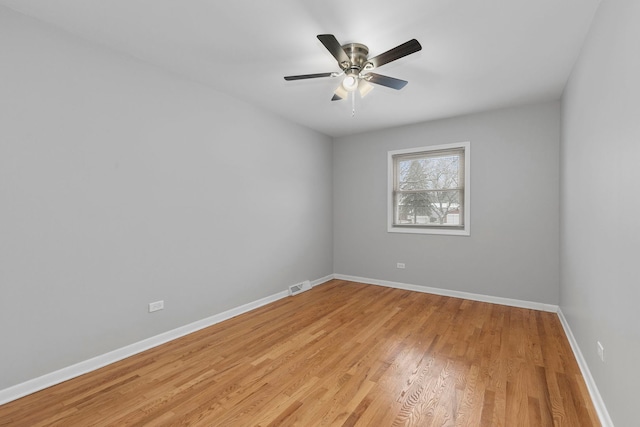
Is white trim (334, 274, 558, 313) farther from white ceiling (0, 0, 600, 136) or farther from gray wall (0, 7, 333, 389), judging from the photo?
white ceiling (0, 0, 600, 136)

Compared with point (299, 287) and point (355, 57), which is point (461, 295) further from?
point (355, 57)

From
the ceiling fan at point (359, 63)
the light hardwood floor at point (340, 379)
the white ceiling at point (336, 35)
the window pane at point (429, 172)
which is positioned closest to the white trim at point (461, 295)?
the light hardwood floor at point (340, 379)

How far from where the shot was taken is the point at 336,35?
2324mm

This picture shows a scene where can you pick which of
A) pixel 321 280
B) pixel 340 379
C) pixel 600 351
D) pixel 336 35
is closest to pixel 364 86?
pixel 336 35

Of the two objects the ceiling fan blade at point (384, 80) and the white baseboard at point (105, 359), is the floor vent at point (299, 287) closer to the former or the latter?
the white baseboard at point (105, 359)

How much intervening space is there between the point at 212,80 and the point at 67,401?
9.99ft

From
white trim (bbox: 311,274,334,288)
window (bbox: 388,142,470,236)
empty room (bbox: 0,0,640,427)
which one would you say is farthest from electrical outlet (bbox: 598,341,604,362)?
white trim (bbox: 311,274,334,288)

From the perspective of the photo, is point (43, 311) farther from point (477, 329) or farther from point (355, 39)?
point (477, 329)

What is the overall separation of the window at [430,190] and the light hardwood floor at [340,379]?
5.16 ft

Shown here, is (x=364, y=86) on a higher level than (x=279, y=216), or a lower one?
higher

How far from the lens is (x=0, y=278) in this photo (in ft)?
6.45

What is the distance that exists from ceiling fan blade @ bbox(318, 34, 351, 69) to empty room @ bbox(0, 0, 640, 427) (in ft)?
0.09

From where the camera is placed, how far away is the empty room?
1.88 m

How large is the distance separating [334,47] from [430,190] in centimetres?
320
